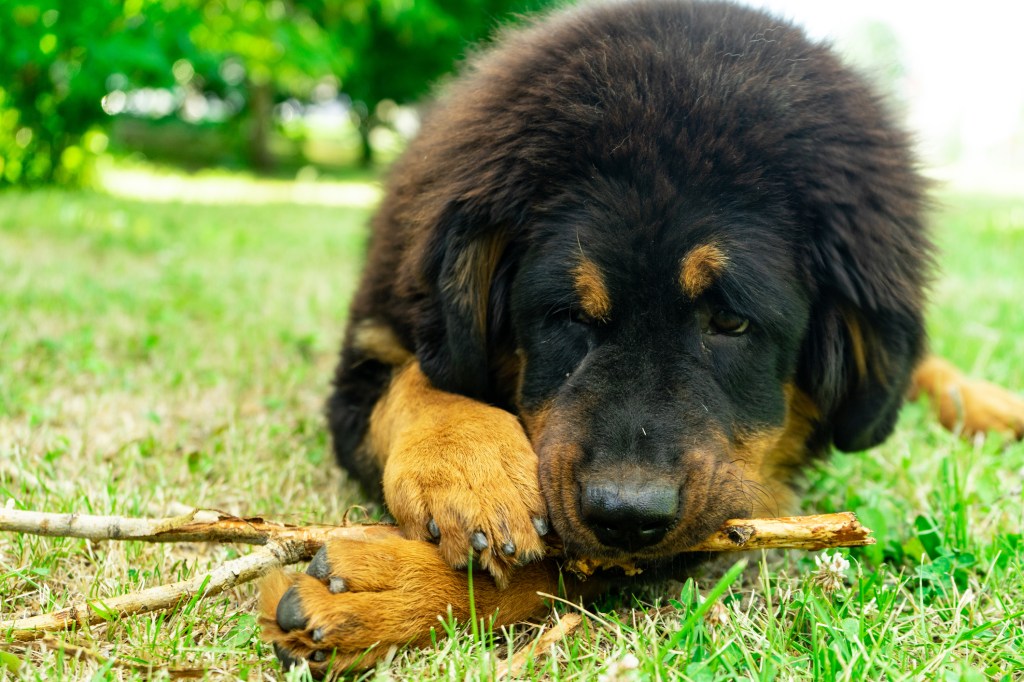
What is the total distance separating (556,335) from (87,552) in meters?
1.35

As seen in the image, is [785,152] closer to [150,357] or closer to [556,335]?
[556,335]

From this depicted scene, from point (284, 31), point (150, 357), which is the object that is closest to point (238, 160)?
point (284, 31)

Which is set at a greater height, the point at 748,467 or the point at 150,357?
the point at 748,467

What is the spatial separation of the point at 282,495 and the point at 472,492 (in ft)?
3.44

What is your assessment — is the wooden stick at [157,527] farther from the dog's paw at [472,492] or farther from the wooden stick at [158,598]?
the dog's paw at [472,492]

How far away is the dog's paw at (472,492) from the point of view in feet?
6.53

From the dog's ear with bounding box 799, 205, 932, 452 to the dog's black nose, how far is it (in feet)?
2.82

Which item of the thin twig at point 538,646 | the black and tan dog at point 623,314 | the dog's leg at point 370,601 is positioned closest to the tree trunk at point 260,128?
the black and tan dog at point 623,314

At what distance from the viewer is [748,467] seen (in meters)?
2.31

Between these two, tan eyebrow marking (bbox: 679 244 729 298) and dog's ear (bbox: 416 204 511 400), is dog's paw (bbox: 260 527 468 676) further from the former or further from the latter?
tan eyebrow marking (bbox: 679 244 729 298)

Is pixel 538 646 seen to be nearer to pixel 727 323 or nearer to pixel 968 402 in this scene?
pixel 727 323

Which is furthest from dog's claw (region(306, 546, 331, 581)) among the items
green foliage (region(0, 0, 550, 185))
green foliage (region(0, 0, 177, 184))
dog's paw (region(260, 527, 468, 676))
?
green foliage (region(0, 0, 177, 184))

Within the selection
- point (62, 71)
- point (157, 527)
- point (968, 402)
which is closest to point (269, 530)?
point (157, 527)

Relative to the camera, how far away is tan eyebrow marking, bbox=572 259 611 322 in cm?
223
